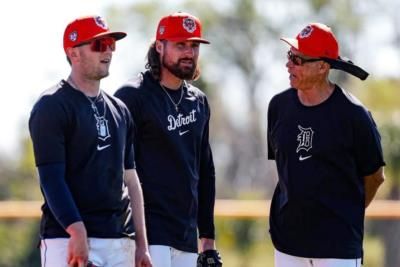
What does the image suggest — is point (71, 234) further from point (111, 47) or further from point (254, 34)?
point (254, 34)

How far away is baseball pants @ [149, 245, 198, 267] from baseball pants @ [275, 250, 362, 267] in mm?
561

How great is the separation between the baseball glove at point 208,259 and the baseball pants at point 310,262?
1.43 ft

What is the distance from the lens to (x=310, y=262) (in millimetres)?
8180

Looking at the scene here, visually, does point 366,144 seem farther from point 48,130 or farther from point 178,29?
point 48,130

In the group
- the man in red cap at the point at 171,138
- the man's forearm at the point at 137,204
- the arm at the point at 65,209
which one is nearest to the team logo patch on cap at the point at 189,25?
the man in red cap at the point at 171,138

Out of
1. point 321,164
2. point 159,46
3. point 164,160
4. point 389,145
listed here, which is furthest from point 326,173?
point 389,145

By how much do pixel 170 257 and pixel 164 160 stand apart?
1.99 feet

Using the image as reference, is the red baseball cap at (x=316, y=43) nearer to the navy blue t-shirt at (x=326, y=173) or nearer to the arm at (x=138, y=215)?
the navy blue t-shirt at (x=326, y=173)

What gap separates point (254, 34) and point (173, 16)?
33.5 m

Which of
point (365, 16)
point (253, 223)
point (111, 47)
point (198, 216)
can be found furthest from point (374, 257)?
point (365, 16)

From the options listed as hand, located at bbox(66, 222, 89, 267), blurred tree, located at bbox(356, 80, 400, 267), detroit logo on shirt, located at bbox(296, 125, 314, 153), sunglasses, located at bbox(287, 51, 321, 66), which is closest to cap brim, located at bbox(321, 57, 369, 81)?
sunglasses, located at bbox(287, 51, 321, 66)

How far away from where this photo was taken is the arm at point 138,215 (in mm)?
7719

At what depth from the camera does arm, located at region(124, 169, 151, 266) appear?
7.72 m

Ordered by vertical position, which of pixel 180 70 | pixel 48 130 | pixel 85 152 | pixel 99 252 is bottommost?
pixel 99 252
